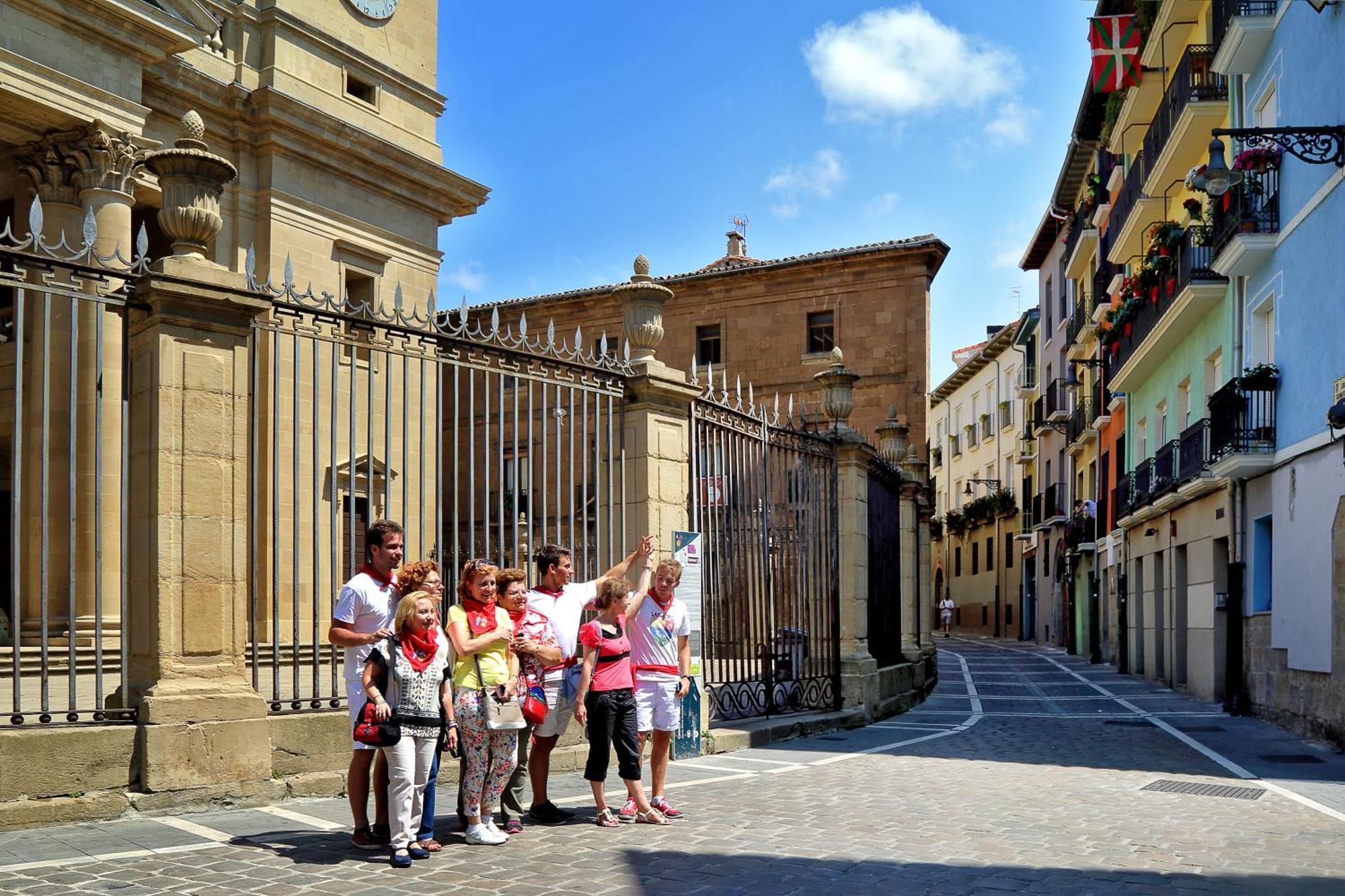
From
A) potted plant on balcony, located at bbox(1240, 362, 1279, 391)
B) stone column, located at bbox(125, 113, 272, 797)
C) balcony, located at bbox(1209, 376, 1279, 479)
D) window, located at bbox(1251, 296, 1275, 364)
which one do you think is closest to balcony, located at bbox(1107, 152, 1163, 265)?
window, located at bbox(1251, 296, 1275, 364)

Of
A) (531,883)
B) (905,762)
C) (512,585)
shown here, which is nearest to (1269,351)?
(905,762)

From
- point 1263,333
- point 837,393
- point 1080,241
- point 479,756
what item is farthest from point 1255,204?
point 1080,241

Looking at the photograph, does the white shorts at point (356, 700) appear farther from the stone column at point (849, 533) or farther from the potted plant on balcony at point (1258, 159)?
the potted plant on balcony at point (1258, 159)

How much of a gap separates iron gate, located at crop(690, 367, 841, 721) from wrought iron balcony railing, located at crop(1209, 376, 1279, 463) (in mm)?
6963

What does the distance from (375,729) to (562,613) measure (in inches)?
65.9

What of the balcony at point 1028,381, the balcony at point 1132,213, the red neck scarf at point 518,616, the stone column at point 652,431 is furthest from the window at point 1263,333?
the balcony at point 1028,381

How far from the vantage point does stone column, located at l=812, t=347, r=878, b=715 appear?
14898mm

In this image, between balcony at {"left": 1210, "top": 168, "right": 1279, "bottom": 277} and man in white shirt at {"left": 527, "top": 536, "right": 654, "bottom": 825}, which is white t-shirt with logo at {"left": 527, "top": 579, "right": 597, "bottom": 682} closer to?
man in white shirt at {"left": 527, "top": 536, "right": 654, "bottom": 825}

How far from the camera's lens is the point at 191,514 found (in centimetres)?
755

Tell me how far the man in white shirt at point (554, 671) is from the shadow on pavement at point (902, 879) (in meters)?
1.07

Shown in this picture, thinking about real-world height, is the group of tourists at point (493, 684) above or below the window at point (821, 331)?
below

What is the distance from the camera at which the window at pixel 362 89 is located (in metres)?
23.9

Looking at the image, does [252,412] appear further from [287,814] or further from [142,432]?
[287,814]

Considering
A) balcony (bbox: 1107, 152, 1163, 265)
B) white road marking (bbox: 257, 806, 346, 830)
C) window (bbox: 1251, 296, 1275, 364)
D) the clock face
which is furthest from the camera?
balcony (bbox: 1107, 152, 1163, 265)
